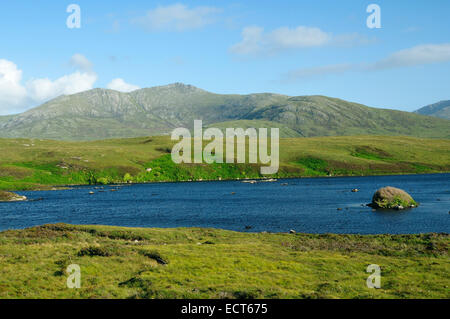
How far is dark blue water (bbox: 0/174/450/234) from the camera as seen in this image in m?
85.0

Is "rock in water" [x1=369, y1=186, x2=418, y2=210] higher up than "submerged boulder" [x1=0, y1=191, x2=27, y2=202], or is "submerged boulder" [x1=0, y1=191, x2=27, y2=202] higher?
"rock in water" [x1=369, y1=186, x2=418, y2=210]

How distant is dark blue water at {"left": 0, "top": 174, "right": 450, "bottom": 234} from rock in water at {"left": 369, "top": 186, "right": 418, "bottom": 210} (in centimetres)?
354

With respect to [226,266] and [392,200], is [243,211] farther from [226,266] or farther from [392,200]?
[226,266]

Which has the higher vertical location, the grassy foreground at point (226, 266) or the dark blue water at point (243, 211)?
the grassy foreground at point (226, 266)

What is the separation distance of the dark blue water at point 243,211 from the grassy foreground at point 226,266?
18.6m

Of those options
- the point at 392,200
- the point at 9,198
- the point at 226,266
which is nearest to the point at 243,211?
the point at 392,200

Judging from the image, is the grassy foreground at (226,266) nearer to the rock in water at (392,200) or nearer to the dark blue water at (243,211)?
the dark blue water at (243,211)

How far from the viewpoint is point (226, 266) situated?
45562mm

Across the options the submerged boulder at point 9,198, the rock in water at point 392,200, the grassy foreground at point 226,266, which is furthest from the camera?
the submerged boulder at point 9,198

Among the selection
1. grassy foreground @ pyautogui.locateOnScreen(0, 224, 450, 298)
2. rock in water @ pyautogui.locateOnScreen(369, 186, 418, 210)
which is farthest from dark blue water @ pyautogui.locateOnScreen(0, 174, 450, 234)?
grassy foreground @ pyautogui.locateOnScreen(0, 224, 450, 298)

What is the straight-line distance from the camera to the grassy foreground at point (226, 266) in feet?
118

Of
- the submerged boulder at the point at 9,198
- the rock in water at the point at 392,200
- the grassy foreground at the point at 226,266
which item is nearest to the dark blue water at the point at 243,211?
the rock in water at the point at 392,200

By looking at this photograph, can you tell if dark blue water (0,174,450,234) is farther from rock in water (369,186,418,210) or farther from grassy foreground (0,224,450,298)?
grassy foreground (0,224,450,298)

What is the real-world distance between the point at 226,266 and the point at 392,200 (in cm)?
7570
